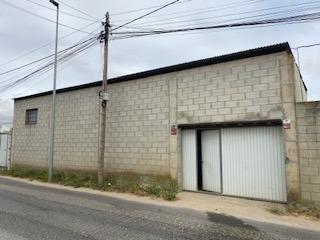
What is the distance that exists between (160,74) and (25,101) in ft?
34.4

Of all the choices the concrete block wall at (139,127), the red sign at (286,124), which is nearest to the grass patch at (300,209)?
the red sign at (286,124)

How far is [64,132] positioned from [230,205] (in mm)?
9840

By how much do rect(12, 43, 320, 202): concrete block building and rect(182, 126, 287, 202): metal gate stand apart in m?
0.03

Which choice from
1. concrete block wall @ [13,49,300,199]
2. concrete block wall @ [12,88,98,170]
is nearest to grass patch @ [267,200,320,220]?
concrete block wall @ [13,49,300,199]

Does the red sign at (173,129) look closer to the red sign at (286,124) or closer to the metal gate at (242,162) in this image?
the metal gate at (242,162)

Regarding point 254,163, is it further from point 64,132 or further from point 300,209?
point 64,132

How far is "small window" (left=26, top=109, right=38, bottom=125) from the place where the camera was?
18341 millimetres

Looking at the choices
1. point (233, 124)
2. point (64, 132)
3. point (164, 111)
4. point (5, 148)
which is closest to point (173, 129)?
point (164, 111)

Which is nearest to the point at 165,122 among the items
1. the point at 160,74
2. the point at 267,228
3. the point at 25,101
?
the point at 160,74

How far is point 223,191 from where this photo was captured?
10859 millimetres

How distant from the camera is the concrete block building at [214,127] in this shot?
9.28 metres

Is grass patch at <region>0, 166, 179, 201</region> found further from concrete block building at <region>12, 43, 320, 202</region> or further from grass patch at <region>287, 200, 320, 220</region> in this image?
grass patch at <region>287, 200, 320, 220</region>

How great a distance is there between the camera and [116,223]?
7012 millimetres

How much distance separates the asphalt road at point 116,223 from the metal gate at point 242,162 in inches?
101
